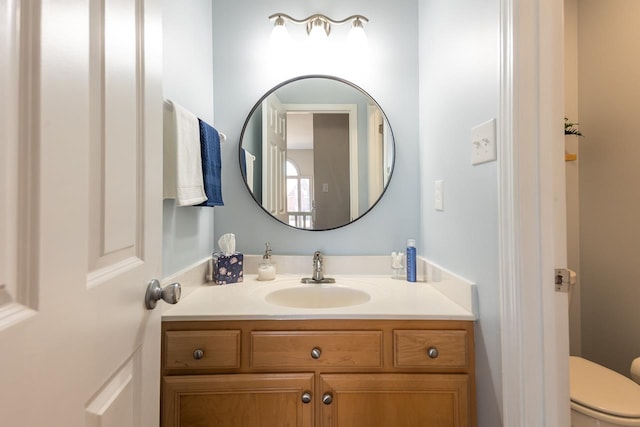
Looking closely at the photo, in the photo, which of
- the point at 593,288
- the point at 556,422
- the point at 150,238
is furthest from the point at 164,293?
the point at 593,288

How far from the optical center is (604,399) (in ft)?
3.67

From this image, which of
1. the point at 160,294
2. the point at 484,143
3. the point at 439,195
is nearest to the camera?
the point at 160,294

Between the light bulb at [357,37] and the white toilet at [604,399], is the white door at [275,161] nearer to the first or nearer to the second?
the light bulb at [357,37]

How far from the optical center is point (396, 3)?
1573mm

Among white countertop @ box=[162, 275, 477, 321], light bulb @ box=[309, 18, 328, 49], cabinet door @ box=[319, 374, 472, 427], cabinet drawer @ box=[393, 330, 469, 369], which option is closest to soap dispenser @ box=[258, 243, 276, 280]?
white countertop @ box=[162, 275, 477, 321]

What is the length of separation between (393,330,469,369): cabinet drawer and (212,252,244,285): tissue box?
2.47ft

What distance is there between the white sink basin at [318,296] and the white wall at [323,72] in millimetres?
241

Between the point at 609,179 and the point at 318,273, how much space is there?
1719 millimetres

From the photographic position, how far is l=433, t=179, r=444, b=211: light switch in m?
1.25

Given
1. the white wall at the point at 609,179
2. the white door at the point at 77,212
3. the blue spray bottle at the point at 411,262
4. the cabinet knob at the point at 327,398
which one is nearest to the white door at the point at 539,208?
the cabinet knob at the point at 327,398

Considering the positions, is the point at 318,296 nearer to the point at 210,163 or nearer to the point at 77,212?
the point at 210,163

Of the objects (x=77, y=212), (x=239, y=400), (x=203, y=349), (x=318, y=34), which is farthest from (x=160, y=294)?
(x=318, y=34)

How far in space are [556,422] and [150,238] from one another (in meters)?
1.08

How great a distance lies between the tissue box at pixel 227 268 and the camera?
1.38 meters
